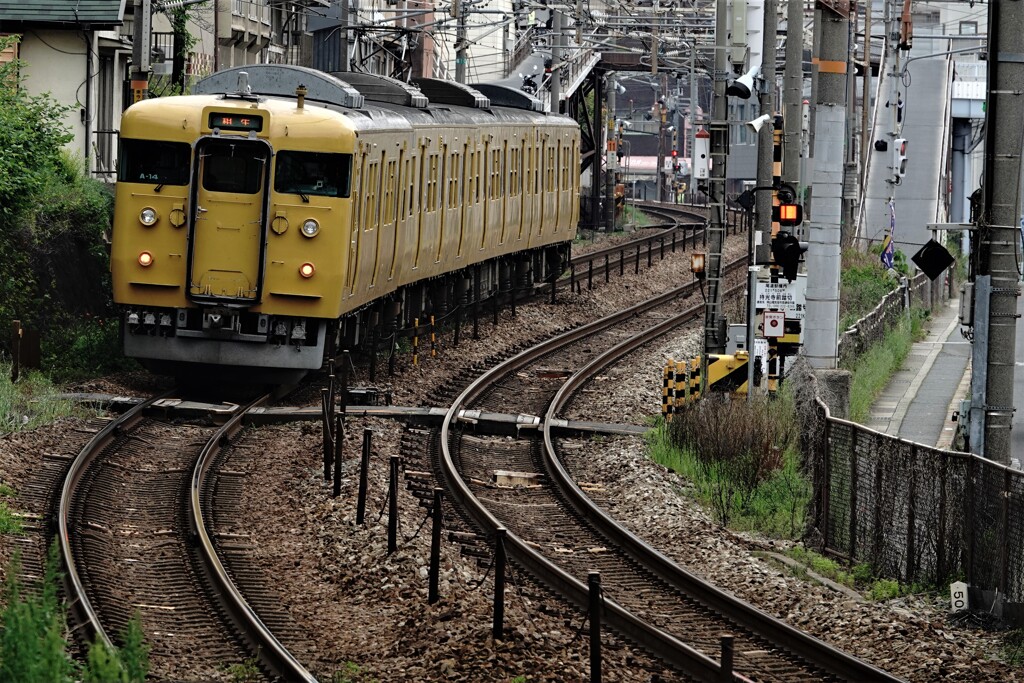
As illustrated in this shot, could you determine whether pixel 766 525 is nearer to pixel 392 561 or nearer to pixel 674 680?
pixel 392 561

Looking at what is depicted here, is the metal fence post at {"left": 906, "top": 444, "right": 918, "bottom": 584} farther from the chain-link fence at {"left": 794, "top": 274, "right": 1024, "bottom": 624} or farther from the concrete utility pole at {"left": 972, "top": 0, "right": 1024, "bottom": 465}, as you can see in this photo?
the concrete utility pole at {"left": 972, "top": 0, "right": 1024, "bottom": 465}

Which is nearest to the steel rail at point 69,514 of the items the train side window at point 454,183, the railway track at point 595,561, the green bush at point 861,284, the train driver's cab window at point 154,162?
the train driver's cab window at point 154,162

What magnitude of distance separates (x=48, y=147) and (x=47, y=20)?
20.9 feet

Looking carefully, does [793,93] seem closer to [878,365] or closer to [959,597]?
[878,365]

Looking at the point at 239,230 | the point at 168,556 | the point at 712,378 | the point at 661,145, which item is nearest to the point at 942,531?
the point at 168,556

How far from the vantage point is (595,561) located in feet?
44.3

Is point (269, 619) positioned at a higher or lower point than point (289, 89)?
lower

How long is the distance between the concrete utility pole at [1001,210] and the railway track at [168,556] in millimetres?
5351

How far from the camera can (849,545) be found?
14.2 metres

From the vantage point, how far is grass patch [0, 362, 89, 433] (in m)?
16.5

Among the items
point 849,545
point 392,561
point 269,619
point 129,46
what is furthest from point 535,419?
point 129,46

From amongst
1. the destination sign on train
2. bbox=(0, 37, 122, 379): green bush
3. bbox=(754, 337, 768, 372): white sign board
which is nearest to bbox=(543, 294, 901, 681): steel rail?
bbox=(754, 337, 768, 372): white sign board

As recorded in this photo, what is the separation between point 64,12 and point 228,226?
38.4ft

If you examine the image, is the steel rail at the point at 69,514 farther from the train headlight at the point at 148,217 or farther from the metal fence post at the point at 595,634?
the metal fence post at the point at 595,634
